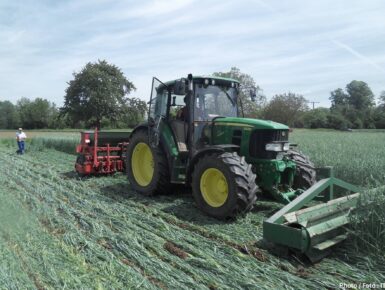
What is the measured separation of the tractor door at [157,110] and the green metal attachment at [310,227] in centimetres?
345

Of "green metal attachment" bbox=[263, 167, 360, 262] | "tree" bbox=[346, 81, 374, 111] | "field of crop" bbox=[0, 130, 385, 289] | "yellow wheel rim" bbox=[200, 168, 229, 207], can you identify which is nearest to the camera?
"field of crop" bbox=[0, 130, 385, 289]

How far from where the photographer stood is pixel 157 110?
820 centimetres

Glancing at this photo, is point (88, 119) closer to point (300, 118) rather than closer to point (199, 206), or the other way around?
point (300, 118)

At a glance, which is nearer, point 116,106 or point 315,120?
point 116,106

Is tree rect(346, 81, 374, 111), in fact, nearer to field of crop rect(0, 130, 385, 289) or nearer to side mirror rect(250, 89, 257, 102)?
side mirror rect(250, 89, 257, 102)

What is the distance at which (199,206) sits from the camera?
632cm

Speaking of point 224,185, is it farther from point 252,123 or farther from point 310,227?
point 310,227

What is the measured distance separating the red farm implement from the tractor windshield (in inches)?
164

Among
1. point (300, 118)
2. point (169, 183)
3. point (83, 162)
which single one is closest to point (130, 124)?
point (300, 118)

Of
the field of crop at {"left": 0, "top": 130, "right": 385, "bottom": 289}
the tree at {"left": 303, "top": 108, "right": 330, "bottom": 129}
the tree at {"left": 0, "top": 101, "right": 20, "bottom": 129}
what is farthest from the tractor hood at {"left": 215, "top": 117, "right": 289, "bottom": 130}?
the tree at {"left": 0, "top": 101, "right": 20, "bottom": 129}

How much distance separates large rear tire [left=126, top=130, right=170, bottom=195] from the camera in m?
7.62

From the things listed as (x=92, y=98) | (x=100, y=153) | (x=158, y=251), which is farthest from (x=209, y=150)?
(x=92, y=98)

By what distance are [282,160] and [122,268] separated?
3527 millimetres

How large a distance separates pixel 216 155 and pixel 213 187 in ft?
1.79
